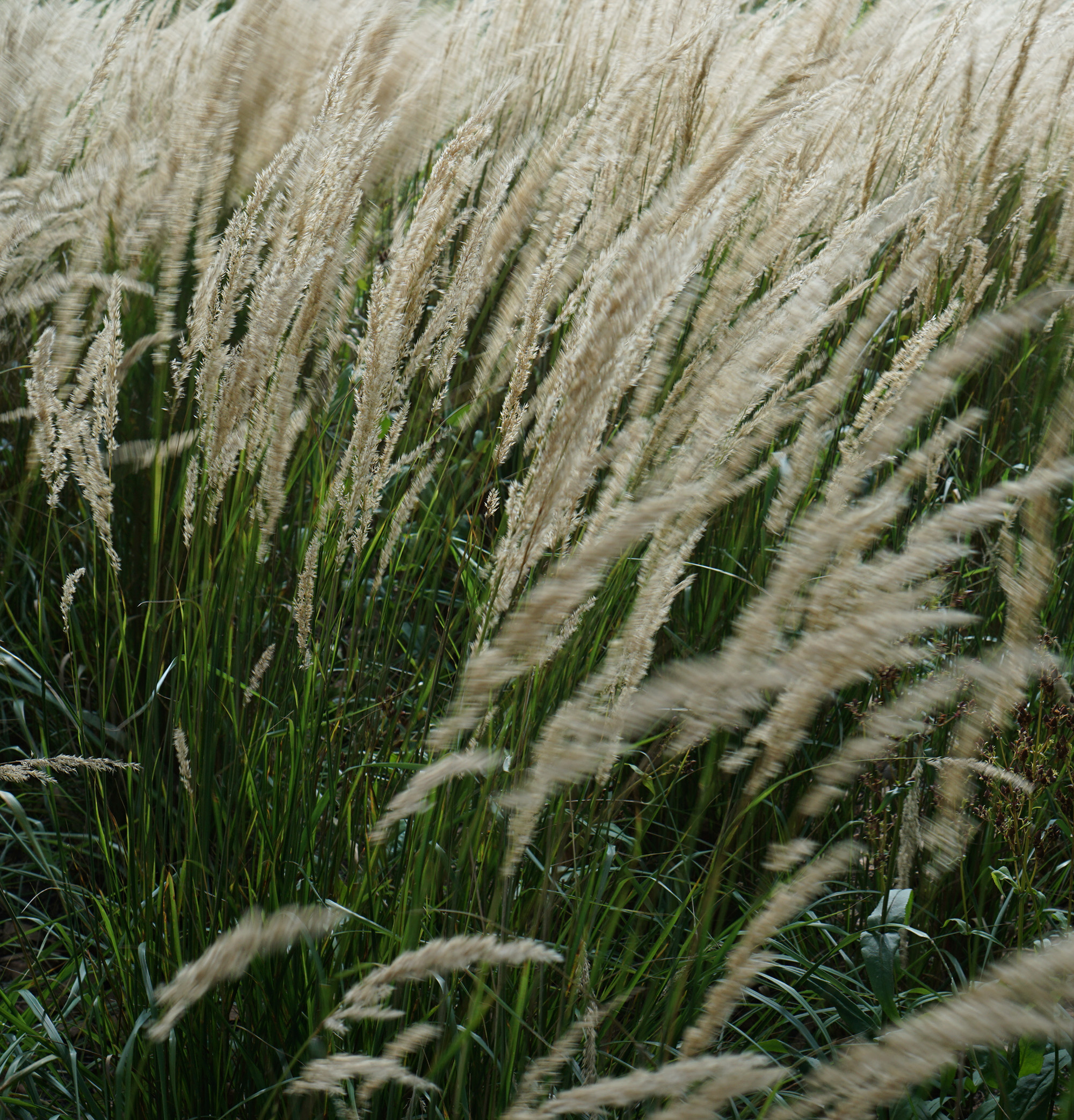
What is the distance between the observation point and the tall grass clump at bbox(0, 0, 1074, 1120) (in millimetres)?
772

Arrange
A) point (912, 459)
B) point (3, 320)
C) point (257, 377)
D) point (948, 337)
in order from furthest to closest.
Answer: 1. point (3, 320)
2. point (948, 337)
3. point (257, 377)
4. point (912, 459)

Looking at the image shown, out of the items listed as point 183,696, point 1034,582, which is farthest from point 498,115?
point 1034,582

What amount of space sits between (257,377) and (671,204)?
0.57 meters

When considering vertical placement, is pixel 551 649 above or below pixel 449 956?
above

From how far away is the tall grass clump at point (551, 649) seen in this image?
77cm

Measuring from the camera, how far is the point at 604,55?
3135 millimetres

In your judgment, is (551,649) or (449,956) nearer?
(449,956)

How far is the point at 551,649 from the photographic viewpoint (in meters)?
1.01

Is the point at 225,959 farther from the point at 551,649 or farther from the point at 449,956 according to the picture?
the point at 551,649

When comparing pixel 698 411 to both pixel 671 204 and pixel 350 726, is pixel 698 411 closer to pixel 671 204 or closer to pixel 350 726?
pixel 671 204

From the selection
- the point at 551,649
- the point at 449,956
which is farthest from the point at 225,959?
the point at 551,649

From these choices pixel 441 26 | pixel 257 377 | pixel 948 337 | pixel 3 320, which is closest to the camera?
pixel 257 377

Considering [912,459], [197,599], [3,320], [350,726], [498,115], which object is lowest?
[350,726]

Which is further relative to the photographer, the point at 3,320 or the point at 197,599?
the point at 3,320
